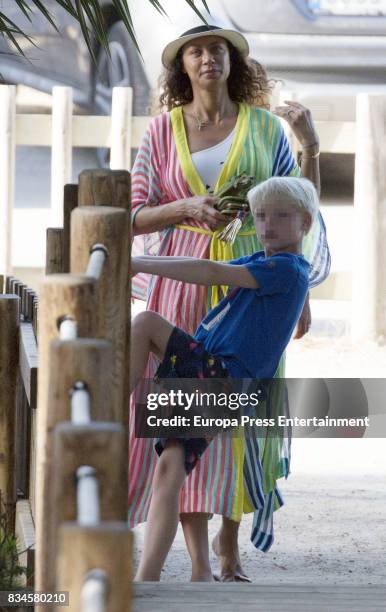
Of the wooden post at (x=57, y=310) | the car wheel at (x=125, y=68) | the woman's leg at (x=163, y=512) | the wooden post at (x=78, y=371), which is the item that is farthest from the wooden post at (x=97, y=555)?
the car wheel at (x=125, y=68)

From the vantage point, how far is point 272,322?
3.08 metres

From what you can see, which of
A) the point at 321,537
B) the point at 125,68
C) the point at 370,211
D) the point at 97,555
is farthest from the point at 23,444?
the point at 125,68

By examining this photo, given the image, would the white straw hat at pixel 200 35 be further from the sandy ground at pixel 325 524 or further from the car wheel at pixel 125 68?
the car wheel at pixel 125 68

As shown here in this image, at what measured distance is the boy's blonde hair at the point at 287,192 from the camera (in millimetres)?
3031

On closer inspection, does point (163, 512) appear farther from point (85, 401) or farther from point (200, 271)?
point (85, 401)

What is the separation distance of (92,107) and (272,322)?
676 centimetres

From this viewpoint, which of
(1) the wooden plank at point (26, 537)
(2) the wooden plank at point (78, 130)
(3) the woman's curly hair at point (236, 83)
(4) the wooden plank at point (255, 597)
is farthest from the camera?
(2) the wooden plank at point (78, 130)

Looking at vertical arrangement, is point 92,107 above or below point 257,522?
above

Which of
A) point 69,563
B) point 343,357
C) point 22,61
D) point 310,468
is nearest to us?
point 69,563

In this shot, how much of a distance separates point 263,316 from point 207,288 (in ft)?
0.96

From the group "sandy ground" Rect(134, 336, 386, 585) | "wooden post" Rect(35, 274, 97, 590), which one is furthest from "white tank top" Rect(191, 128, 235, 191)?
"wooden post" Rect(35, 274, 97, 590)

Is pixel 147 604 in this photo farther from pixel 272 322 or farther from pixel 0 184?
pixel 0 184

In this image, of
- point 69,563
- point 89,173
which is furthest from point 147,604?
point 69,563

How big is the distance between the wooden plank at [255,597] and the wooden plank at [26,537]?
1.15 ft
